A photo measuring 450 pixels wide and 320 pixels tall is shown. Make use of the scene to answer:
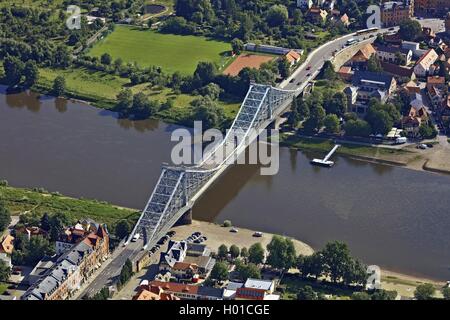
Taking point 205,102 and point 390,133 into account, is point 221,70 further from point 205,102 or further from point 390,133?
point 390,133

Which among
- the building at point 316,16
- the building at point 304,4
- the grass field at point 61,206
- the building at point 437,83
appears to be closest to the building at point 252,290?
the grass field at point 61,206

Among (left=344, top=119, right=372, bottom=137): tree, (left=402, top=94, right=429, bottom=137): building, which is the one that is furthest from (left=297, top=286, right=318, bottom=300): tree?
(left=402, top=94, right=429, bottom=137): building

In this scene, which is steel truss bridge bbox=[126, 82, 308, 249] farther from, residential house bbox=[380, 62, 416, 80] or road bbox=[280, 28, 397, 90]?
residential house bbox=[380, 62, 416, 80]

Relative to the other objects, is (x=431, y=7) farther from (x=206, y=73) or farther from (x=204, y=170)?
(x=204, y=170)

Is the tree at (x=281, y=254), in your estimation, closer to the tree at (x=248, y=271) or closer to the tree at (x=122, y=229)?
the tree at (x=248, y=271)

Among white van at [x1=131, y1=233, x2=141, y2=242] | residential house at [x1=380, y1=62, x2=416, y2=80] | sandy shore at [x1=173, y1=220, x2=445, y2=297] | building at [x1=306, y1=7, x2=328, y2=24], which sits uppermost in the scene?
building at [x1=306, y1=7, x2=328, y2=24]

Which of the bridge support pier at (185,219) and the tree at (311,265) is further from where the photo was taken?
the bridge support pier at (185,219)

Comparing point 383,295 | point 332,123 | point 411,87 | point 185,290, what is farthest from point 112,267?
point 411,87
